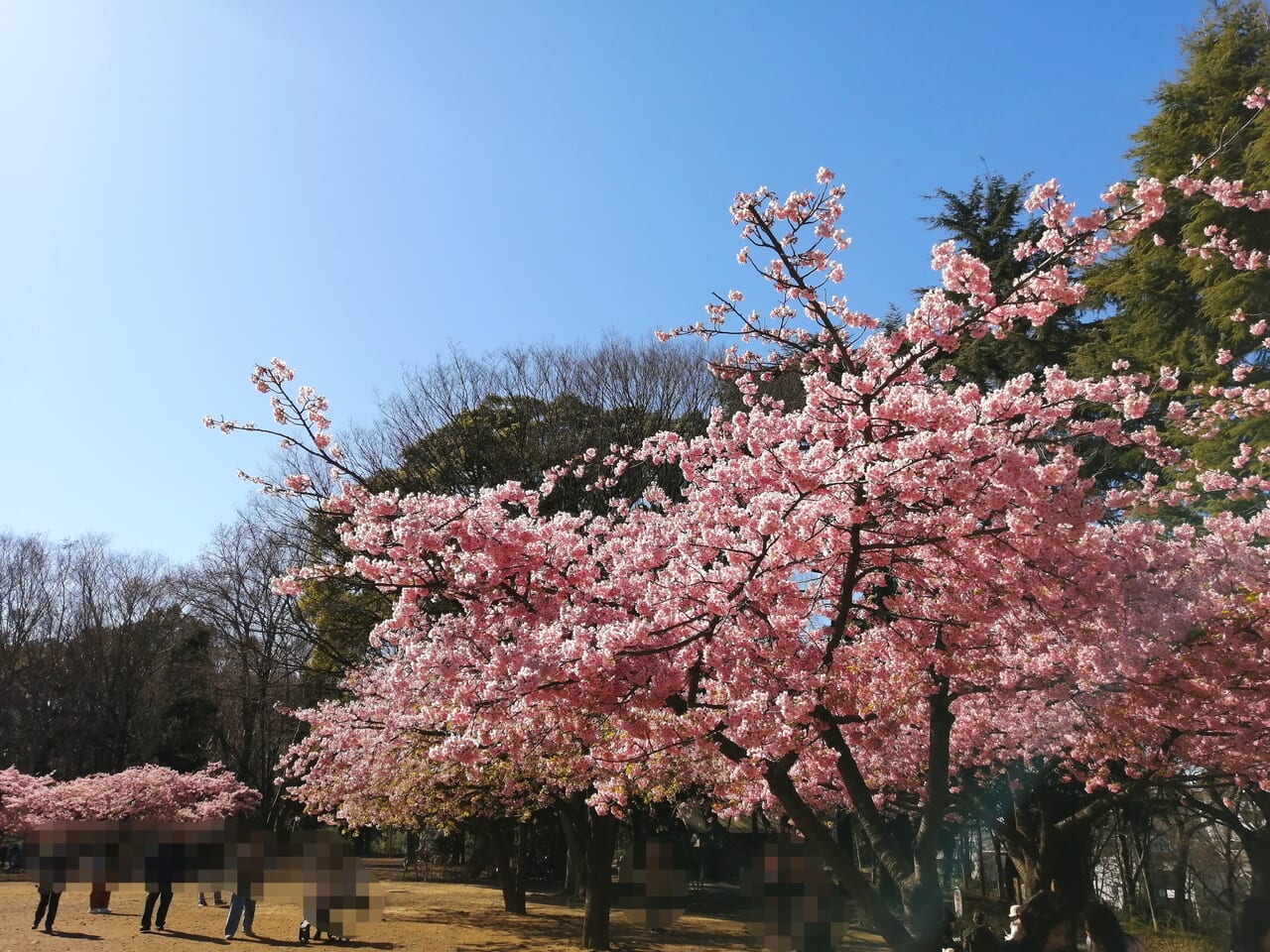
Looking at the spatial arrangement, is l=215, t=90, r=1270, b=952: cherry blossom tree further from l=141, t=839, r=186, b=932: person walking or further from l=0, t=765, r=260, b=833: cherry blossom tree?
l=0, t=765, r=260, b=833: cherry blossom tree

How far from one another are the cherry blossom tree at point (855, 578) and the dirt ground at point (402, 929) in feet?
25.4

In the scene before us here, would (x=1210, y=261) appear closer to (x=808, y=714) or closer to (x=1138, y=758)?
(x=1138, y=758)

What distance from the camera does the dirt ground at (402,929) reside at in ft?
40.4

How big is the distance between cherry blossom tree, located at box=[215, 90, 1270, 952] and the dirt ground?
7.74 m

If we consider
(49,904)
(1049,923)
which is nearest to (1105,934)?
(1049,923)

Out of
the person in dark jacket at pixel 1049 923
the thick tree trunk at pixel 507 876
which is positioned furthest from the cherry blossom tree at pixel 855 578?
the thick tree trunk at pixel 507 876

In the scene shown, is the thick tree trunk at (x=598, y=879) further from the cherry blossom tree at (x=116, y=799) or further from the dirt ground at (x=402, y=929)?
the cherry blossom tree at (x=116, y=799)

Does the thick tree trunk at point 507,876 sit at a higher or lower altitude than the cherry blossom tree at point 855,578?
lower

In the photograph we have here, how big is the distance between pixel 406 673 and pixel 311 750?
28.4ft

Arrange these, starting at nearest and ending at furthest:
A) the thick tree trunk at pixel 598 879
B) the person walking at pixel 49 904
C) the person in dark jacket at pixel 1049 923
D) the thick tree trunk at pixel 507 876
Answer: the person in dark jacket at pixel 1049 923 → the person walking at pixel 49 904 → the thick tree trunk at pixel 598 879 → the thick tree trunk at pixel 507 876

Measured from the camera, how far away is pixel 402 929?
14.6 meters

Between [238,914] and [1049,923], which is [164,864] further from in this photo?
[1049,923]

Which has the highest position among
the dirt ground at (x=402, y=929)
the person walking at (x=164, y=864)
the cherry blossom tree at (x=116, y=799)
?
the cherry blossom tree at (x=116, y=799)

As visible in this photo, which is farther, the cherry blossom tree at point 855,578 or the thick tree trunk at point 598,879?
the thick tree trunk at point 598,879
